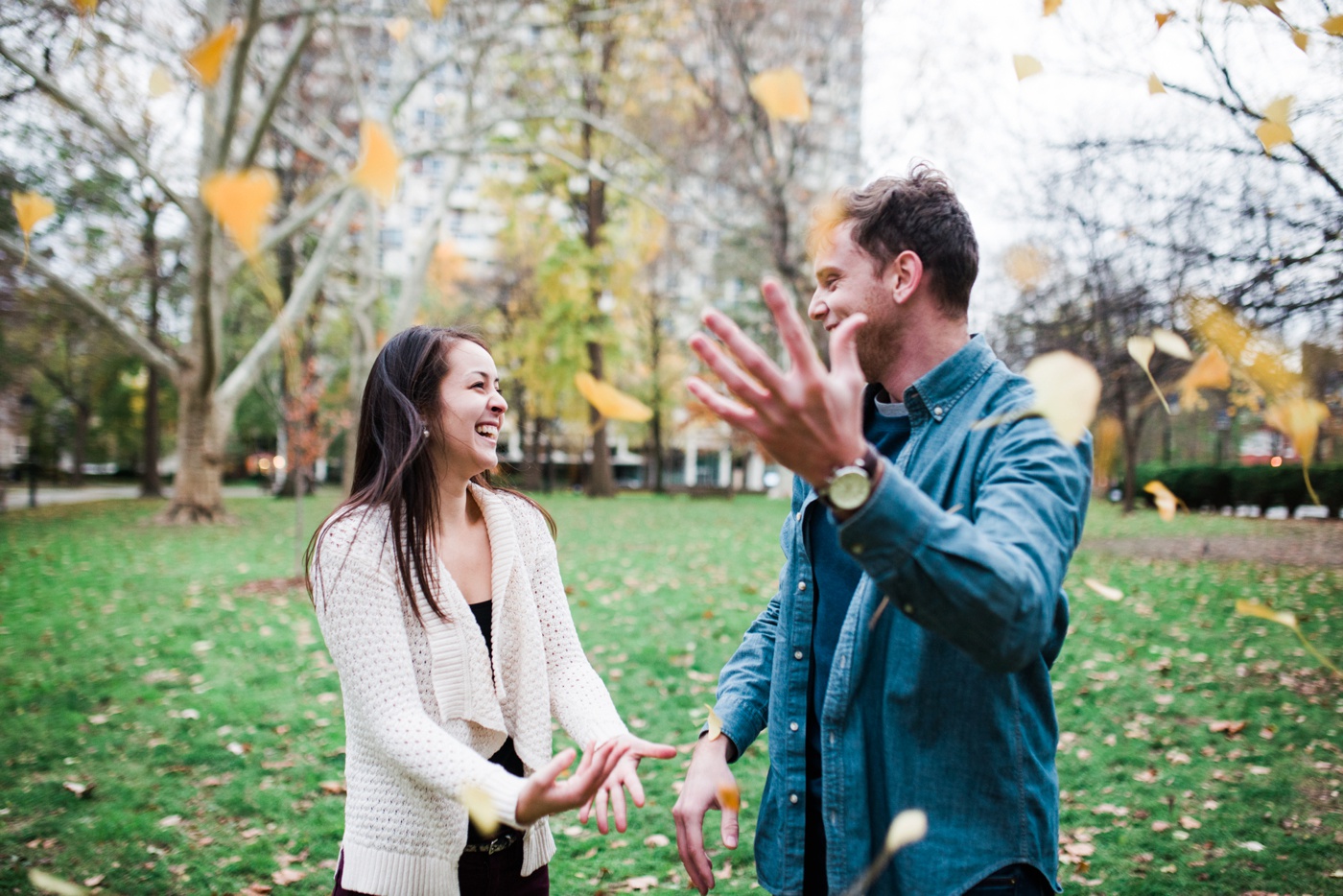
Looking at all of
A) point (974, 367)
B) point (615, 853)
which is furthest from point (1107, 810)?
point (974, 367)

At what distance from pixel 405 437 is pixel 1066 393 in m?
1.48

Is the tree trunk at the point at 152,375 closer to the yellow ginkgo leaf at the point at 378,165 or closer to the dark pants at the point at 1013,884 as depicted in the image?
the yellow ginkgo leaf at the point at 378,165

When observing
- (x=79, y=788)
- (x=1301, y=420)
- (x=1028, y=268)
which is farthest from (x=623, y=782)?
(x=1028, y=268)

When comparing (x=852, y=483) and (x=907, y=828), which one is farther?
(x=907, y=828)

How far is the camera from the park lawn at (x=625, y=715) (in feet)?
13.1

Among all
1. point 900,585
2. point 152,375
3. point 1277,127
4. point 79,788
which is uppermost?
point 152,375

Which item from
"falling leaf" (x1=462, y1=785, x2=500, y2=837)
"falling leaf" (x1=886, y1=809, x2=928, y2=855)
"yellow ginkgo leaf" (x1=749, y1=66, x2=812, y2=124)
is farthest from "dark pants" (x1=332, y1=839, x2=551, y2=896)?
"yellow ginkgo leaf" (x1=749, y1=66, x2=812, y2=124)

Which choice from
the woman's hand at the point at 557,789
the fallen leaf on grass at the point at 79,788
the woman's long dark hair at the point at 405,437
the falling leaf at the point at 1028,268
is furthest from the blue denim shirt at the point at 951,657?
the falling leaf at the point at 1028,268

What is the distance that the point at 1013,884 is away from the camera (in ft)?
4.76

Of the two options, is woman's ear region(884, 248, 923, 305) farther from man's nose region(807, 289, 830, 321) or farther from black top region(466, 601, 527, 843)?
black top region(466, 601, 527, 843)

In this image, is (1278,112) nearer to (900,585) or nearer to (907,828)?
(900,585)

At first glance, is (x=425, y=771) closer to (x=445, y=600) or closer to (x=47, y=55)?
(x=445, y=600)

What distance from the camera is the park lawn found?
4.01 metres

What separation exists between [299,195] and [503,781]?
77.8ft
